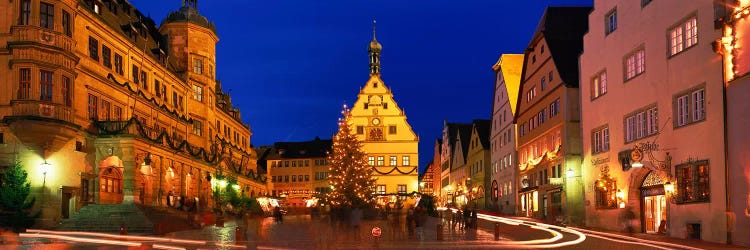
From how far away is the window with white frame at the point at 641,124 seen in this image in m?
34.5

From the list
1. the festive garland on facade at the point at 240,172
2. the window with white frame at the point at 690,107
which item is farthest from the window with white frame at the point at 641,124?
the festive garland on facade at the point at 240,172

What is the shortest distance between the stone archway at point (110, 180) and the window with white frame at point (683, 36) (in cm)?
→ 3001

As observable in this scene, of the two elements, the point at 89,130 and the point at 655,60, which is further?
the point at 89,130

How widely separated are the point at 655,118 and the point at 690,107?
3541 millimetres

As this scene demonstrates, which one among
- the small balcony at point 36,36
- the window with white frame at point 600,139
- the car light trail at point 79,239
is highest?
the small balcony at point 36,36

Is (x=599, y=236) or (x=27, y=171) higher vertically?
(x=27, y=171)

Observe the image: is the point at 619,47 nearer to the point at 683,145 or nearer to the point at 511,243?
the point at 683,145

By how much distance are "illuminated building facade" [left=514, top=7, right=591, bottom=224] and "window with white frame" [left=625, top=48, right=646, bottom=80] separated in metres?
10.2

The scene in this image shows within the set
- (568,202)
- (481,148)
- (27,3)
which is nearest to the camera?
(27,3)

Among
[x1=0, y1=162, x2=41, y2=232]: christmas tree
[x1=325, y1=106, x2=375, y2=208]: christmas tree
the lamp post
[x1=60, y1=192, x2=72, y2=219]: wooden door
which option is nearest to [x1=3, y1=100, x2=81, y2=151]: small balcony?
the lamp post

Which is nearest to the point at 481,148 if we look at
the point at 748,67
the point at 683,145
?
the point at 683,145

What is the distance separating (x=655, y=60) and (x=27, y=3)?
29.6m

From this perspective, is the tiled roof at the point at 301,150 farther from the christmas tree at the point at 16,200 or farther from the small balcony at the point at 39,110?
the christmas tree at the point at 16,200

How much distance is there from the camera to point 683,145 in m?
31.4
